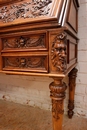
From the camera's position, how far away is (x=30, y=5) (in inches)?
27.2

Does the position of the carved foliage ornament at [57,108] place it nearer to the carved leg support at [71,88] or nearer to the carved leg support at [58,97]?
the carved leg support at [58,97]

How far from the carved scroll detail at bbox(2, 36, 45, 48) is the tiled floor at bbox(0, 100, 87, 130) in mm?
736

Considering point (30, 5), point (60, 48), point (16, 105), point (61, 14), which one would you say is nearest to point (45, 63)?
point (60, 48)

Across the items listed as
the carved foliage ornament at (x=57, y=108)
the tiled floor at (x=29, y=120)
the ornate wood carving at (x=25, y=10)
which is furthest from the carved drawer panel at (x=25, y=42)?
the tiled floor at (x=29, y=120)

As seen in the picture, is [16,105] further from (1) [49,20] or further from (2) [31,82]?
(1) [49,20]

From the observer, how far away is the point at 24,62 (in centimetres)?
65

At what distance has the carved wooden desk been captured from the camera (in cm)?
55

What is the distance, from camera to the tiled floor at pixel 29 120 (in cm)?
102

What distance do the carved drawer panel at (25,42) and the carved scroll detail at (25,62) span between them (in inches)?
2.1

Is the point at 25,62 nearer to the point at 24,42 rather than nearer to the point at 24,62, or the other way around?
the point at 24,62

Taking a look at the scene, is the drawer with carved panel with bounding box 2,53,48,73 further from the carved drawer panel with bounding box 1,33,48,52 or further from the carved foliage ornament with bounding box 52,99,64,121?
the carved foliage ornament with bounding box 52,99,64,121

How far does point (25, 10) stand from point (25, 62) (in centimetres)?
30

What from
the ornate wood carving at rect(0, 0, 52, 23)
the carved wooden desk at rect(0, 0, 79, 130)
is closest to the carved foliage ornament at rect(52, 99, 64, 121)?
the carved wooden desk at rect(0, 0, 79, 130)

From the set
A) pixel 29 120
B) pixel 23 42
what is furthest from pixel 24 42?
pixel 29 120
